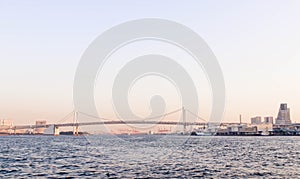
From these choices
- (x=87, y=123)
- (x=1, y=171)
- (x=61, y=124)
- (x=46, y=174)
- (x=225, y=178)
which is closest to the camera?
(x=225, y=178)

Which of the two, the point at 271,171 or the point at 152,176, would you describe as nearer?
the point at 152,176

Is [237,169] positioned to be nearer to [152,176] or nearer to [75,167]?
[152,176]

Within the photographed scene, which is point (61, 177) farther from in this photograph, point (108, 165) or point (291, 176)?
point (291, 176)

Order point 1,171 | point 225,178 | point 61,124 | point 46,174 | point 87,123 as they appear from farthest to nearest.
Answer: point 61,124
point 87,123
point 1,171
point 46,174
point 225,178

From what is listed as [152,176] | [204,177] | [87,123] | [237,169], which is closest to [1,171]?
[152,176]

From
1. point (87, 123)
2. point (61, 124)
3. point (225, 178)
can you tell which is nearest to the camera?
point (225, 178)

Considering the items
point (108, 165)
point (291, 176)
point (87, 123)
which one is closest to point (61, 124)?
point (87, 123)

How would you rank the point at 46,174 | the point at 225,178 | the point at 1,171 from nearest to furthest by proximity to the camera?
the point at 225,178, the point at 46,174, the point at 1,171

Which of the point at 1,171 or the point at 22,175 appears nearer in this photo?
the point at 22,175
